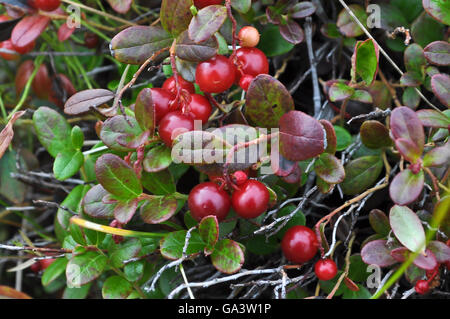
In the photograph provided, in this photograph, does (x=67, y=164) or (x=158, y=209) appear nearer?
(x=158, y=209)

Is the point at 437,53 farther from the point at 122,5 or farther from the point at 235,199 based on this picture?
the point at 122,5

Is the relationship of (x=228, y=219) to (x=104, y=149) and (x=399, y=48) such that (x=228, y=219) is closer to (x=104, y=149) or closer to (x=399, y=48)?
(x=104, y=149)

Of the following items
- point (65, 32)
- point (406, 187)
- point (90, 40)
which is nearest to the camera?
point (406, 187)

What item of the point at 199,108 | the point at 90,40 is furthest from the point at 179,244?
the point at 90,40

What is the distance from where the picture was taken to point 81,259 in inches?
42.7

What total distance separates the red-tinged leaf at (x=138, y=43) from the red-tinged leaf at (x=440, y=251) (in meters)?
0.69

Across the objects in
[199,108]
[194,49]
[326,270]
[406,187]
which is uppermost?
[194,49]

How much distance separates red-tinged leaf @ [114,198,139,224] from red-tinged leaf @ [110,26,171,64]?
0.31 m

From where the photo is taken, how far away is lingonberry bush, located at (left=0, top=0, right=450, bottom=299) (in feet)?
3.00

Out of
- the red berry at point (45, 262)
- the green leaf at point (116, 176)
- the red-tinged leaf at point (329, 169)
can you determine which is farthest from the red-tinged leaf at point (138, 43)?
the red berry at point (45, 262)

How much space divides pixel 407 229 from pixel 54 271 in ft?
2.84

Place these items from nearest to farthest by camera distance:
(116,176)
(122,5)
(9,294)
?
(116,176) → (122,5) → (9,294)

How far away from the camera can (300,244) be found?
1033mm

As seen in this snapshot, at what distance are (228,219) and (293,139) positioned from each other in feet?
0.82
